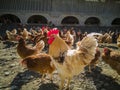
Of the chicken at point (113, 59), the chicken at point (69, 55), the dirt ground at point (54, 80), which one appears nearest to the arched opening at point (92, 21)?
the dirt ground at point (54, 80)

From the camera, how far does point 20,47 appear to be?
25.2 feet

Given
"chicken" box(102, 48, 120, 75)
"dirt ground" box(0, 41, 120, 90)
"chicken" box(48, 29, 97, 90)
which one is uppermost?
"chicken" box(48, 29, 97, 90)

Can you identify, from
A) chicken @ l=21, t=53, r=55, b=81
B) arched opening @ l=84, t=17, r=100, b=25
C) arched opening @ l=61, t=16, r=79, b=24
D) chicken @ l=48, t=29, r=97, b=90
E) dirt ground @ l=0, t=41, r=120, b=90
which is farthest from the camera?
arched opening @ l=84, t=17, r=100, b=25

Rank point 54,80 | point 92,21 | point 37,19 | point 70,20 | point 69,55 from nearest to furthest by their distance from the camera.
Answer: point 69,55 → point 54,80 → point 37,19 → point 70,20 → point 92,21

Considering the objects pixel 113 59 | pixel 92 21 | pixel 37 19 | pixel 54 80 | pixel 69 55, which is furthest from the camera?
pixel 92 21

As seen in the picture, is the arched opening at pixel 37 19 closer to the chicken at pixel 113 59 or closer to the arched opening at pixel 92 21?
the arched opening at pixel 92 21

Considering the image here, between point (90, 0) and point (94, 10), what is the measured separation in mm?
1862

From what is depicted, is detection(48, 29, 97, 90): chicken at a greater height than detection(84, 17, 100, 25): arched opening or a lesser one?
lesser

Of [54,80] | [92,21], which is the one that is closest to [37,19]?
[92,21]

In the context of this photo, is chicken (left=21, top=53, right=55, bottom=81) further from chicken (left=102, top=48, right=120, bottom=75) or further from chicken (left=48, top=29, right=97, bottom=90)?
chicken (left=102, top=48, right=120, bottom=75)

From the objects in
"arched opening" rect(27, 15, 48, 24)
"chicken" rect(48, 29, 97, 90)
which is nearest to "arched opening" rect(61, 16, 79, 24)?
"arched opening" rect(27, 15, 48, 24)

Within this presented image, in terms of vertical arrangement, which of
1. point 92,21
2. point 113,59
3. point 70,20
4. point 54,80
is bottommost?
point 54,80

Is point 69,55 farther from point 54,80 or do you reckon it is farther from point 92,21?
point 92,21

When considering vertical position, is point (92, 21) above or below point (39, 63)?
above
